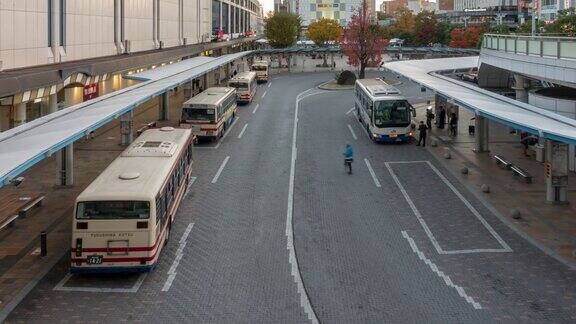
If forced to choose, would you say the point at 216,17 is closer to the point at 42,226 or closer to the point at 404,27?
the point at 404,27

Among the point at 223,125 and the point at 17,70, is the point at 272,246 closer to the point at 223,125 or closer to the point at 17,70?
the point at 17,70

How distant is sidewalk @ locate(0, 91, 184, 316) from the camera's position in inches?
537

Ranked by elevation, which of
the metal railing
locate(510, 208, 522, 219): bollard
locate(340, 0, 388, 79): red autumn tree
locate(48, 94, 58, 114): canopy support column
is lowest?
locate(510, 208, 522, 219): bollard

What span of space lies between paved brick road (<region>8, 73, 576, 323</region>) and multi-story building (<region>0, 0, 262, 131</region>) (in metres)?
6.49

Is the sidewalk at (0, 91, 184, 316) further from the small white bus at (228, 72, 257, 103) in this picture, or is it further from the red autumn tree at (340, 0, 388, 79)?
the red autumn tree at (340, 0, 388, 79)

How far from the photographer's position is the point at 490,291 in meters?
13.2

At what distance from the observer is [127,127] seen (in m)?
29.0

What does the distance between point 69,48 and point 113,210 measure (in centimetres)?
1685

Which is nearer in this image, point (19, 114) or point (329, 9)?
point (19, 114)

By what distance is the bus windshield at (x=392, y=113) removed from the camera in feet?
99.0

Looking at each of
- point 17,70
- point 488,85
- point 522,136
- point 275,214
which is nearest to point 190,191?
point 275,214

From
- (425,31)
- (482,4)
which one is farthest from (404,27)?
(482,4)

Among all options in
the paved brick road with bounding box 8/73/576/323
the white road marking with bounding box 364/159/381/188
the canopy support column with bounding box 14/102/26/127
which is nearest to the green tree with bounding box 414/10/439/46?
the white road marking with bounding box 364/159/381/188

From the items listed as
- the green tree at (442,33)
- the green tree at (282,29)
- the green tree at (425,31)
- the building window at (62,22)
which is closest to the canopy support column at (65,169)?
the building window at (62,22)
